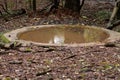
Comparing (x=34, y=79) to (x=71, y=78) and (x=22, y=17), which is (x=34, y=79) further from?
(x=22, y=17)

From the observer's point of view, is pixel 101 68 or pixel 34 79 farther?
pixel 101 68

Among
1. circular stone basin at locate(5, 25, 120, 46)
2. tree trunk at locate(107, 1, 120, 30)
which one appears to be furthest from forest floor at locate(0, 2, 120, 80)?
tree trunk at locate(107, 1, 120, 30)

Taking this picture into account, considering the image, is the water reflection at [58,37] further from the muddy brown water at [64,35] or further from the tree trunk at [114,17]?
the tree trunk at [114,17]

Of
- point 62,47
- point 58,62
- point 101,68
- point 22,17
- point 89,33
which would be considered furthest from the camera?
point 22,17

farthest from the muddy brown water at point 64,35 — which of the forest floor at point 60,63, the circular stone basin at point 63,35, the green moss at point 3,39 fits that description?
the forest floor at point 60,63

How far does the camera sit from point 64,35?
837 centimetres

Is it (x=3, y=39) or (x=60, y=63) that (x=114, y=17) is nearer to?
(x=3, y=39)

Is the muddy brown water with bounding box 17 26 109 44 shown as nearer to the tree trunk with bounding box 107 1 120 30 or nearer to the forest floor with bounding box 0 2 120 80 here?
the tree trunk with bounding box 107 1 120 30

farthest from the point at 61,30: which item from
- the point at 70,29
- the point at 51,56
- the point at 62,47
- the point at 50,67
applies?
the point at 50,67

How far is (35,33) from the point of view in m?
8.55

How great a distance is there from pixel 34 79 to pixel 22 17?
6.58 m

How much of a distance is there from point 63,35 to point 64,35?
27 mm

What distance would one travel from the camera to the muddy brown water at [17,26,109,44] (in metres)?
7.79

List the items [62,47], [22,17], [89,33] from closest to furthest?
[62,47], [89,33], [22,17]
